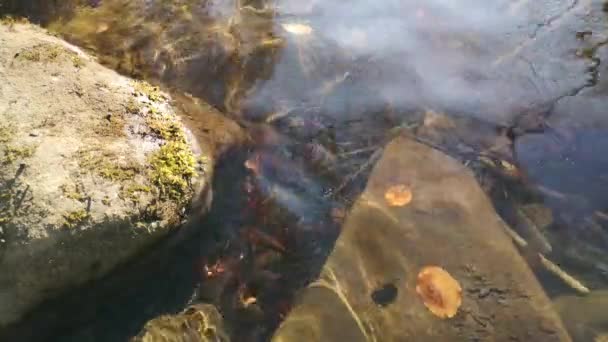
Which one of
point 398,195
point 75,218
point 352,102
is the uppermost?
point 75,218

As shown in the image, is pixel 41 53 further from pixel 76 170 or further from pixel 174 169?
pixel 174 169

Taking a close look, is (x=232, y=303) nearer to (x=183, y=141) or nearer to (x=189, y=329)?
(x=189, y=329)

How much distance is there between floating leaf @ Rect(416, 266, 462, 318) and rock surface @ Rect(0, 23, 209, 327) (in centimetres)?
175

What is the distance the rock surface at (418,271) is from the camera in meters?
3.86

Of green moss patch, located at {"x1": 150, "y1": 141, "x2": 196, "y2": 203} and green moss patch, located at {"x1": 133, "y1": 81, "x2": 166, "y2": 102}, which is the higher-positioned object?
green moss patch, located at {"x1": 133, "y1": 81, "x2": 166, "y2": 102}

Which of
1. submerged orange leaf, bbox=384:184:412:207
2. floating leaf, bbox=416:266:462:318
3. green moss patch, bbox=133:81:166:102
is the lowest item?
floating leaf, bbox=416:266:462:318

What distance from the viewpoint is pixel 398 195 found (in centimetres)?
439

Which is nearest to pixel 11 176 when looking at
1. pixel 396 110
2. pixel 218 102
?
pixel 218 102

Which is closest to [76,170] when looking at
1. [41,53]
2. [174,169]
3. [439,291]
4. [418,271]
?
[174,169]

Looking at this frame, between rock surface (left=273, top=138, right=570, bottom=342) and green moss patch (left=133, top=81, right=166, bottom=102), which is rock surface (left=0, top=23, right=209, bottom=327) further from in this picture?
rock surface (left=273, top=138, right=570, bottom=342)

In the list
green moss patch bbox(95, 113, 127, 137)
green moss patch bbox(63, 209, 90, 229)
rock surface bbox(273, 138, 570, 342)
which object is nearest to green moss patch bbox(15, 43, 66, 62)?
green moss patch bbox(95, 113, 127, 137)

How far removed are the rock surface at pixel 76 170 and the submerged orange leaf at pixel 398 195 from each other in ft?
4.57

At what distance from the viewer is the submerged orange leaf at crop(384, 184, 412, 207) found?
436 centimetres

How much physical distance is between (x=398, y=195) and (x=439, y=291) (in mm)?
796
